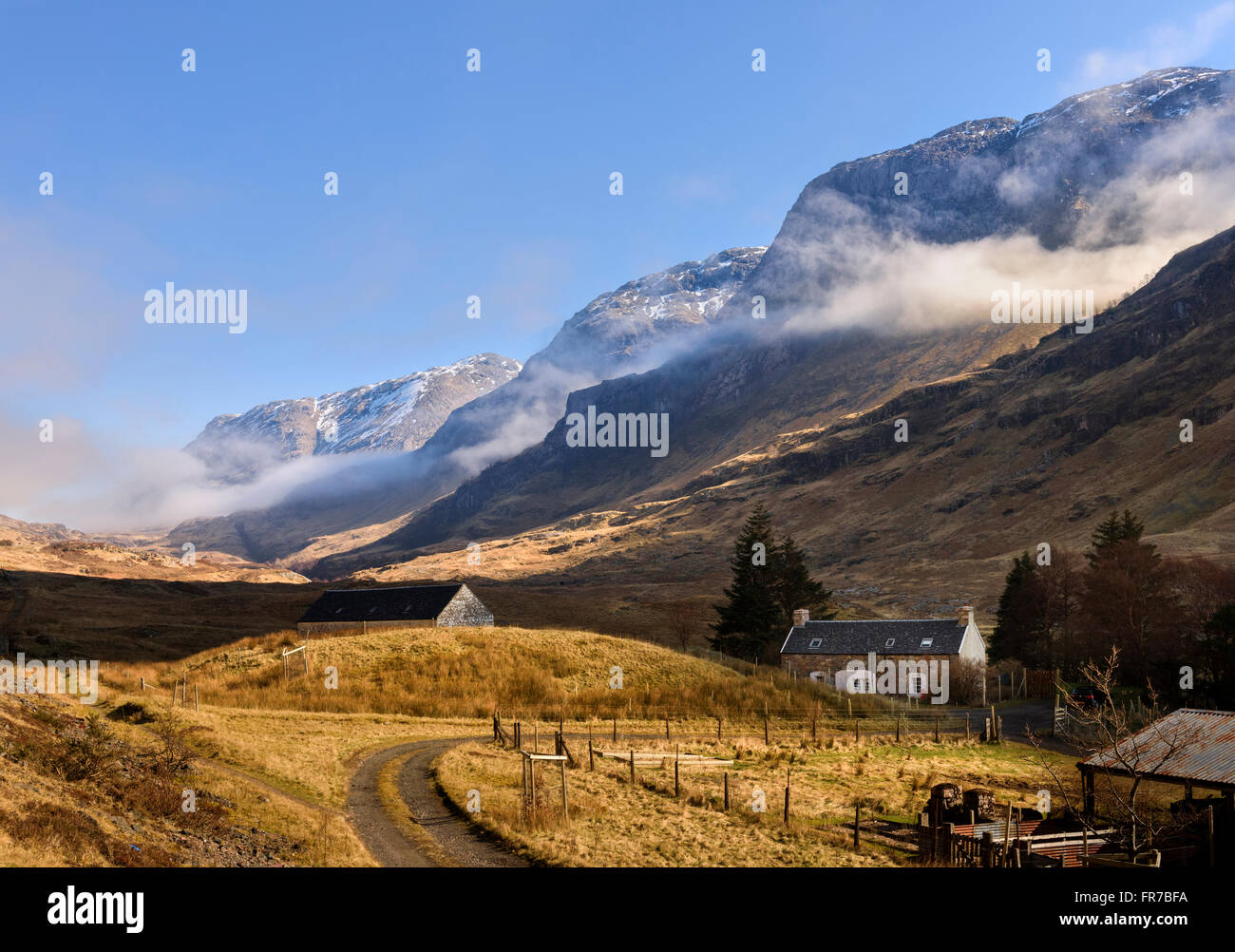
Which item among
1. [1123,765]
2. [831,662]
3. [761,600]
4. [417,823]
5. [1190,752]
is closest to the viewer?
[417,823]

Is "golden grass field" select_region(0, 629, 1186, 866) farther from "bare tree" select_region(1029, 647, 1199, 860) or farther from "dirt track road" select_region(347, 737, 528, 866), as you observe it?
"bare tree" select_region(1029, 647, 1199, 860)

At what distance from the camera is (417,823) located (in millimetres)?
22625

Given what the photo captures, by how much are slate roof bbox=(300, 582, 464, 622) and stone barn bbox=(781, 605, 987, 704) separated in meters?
28.7

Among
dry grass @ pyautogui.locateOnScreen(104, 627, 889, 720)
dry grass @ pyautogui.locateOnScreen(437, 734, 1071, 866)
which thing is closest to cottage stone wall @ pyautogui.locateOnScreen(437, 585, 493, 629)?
dry grass @ pyautogui.locateOnScreen(104, 627, 889, 720)

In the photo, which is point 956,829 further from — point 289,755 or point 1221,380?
point 1221,380

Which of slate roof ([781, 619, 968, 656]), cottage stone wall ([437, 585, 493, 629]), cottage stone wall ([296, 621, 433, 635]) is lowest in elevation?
slate roof ([781, 619, 968, 656])

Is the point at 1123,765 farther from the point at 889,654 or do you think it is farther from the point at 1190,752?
the point at 889,654

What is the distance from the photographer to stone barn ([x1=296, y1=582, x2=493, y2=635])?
74.3 meters

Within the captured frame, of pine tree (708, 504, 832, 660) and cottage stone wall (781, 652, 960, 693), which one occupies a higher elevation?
pine tree (708, 504, 832, 660)

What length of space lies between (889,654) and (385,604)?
136 feet

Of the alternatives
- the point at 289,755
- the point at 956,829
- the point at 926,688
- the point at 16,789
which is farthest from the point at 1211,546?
the point at 16,789

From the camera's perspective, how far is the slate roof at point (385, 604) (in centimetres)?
7494

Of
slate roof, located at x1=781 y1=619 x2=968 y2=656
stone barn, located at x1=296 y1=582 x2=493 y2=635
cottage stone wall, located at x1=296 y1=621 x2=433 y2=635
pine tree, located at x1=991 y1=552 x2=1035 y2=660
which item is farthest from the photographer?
pine tree, located at x1=991 y1=552 x2=1035 y2=660

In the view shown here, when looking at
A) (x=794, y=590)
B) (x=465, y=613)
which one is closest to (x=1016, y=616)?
(x=794, y=590)
